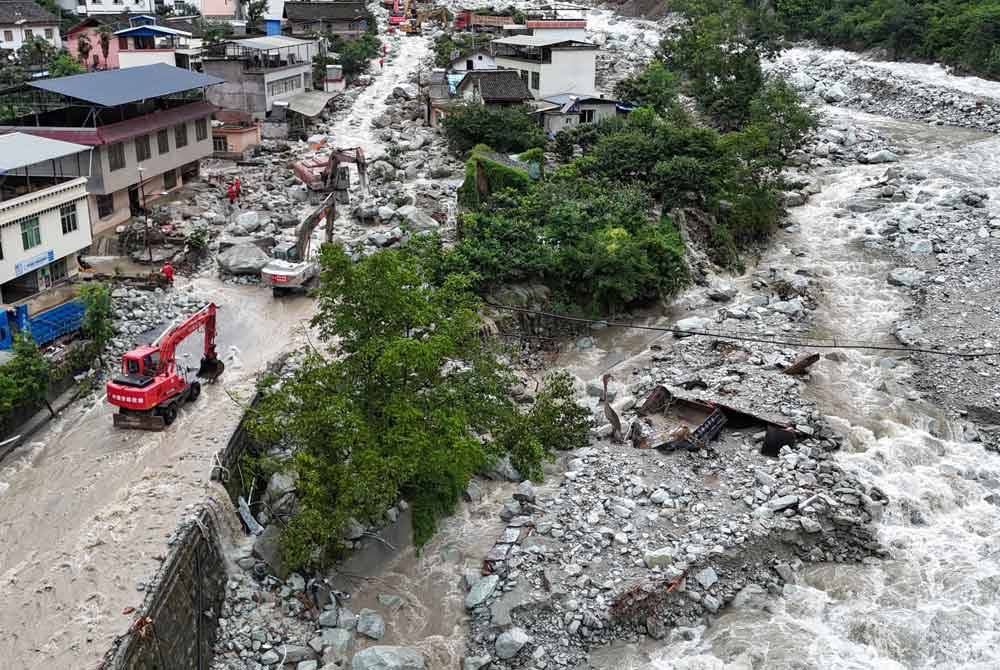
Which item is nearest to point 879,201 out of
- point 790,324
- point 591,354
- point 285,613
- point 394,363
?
point 790,324

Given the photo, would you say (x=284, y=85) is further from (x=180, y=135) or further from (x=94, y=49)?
(x=94, y=49)

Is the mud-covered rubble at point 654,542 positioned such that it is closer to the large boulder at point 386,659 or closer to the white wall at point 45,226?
the large boulder at point 386,659

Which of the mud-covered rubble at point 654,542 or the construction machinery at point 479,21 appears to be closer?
the mud-covered rubble at point 654,542

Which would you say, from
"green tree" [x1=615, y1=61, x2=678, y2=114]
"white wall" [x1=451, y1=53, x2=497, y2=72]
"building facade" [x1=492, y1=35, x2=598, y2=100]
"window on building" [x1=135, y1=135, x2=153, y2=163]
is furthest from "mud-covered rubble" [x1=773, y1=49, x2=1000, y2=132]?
"window on building" [x1=135, y1=135, x2=153, y2=163]

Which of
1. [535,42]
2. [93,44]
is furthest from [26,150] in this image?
[93,44]

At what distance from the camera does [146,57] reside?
4516cm

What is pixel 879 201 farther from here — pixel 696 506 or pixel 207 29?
pixel 207 29

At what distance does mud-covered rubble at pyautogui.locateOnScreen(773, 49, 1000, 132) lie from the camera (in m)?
45.9

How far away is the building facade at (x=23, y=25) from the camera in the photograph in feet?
188

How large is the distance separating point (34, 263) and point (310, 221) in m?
8.73

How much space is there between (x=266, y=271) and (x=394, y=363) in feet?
37.6

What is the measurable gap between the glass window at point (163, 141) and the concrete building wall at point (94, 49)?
23.3 meters

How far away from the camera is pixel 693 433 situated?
19.4 meters

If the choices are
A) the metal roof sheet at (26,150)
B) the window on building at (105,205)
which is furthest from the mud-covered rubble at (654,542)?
the window on building at (105,205)
